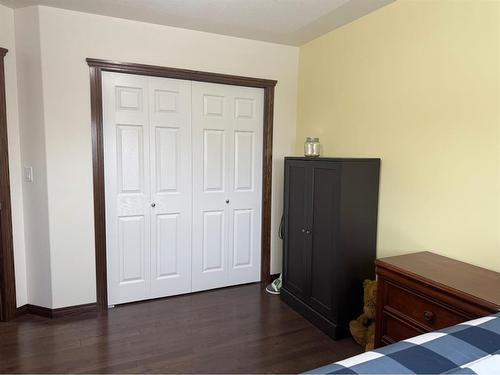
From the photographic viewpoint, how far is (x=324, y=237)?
104 inches

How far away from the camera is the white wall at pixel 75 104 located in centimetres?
267

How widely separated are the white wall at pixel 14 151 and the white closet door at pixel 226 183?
55.7 inches

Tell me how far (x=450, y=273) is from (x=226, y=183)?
2.10 meters

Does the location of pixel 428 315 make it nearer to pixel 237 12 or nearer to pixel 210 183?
pixel 210 183

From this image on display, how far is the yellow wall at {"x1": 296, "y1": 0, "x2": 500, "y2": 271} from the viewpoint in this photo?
1.93 m

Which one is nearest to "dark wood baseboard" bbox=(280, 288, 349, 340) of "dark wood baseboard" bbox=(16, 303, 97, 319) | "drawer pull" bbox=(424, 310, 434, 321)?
"drawer pull" bbox=(424, 310, 434, 321)

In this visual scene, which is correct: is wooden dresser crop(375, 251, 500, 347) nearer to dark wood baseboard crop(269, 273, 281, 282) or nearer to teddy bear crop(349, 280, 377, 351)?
teddy bear crop(349, 280, 377, 351)

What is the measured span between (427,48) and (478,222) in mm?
1149

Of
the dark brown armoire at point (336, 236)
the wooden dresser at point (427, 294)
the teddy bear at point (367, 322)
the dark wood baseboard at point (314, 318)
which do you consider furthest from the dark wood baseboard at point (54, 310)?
the wooden dresser at point (427, 294)

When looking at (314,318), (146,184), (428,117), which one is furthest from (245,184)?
(428,117)

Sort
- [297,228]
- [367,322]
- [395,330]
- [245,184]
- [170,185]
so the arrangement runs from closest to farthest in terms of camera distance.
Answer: [395,330] → [367,322] → [297,228] → [170,185] → [245,184]

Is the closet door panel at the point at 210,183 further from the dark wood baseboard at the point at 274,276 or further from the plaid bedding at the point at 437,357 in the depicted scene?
the plaid bedding at the point at 437,357

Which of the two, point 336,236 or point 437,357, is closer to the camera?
point 437,357

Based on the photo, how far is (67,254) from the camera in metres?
2.81
